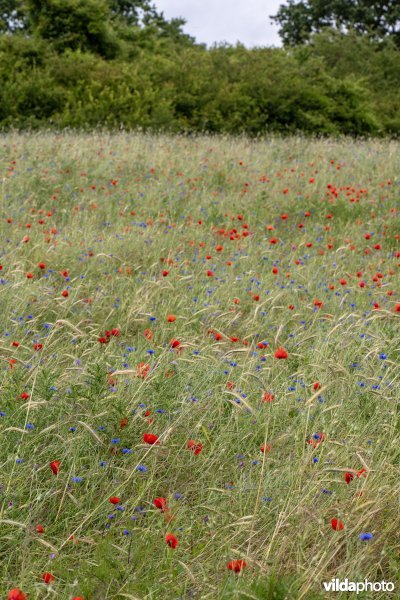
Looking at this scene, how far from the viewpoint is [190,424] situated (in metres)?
2.83

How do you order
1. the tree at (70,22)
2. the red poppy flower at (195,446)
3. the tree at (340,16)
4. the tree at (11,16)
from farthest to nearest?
the tree at (340,16)
the tree at (11,16)
the tree at (70,22)
the red poppy flower at (195,446)

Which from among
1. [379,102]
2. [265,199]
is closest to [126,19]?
[379,102]

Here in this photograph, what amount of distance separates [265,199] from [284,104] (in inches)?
330

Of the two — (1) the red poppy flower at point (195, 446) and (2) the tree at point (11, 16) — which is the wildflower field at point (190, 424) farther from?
(2) the tree at point (11, 16)

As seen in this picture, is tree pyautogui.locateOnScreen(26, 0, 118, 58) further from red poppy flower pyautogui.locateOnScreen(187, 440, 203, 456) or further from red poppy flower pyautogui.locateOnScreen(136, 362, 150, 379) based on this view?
red poppy flower pyautogui.locateOnScreen(187, 440, 203, 456)

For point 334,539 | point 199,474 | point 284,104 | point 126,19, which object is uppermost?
point 126,19

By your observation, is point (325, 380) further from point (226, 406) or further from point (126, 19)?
point (126, 19)

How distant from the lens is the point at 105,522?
2.17m

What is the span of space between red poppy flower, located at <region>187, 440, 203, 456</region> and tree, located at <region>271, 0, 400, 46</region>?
107 feet

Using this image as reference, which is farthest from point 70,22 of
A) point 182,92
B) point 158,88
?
point 182,92

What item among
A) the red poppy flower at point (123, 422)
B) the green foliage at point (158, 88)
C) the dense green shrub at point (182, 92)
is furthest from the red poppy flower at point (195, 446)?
the dense green shrub at point (182, 92)

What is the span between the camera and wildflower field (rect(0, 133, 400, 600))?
2.00 m

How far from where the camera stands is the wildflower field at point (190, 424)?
1995mm

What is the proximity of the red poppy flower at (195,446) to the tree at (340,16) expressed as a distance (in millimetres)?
32570
